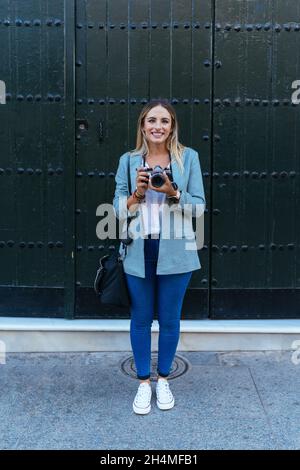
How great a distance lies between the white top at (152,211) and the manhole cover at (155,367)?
Result: 3.59ft

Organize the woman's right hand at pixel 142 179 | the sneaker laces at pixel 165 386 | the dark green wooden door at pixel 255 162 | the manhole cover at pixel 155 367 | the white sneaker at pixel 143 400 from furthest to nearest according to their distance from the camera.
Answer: the dark green wooden door at pixel 255 162
the manhole cover at pixel 155 367
the sneaker laces at pixel 165 386
the white sneaker at pixel 143 400
the woman's right hand at pixel 142 179

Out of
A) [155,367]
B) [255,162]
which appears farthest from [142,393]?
[255,162]

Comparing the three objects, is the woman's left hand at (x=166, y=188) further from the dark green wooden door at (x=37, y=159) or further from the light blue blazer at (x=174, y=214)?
the dark green wooden door at (x=37, y=159)

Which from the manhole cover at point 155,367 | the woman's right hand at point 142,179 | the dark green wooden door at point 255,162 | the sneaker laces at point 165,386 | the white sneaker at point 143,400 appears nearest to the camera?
the woman's right hand at point 142,179

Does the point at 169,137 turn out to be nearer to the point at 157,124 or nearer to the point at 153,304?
the point at 157,124

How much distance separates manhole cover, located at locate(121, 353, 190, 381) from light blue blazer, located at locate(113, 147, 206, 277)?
924 mm

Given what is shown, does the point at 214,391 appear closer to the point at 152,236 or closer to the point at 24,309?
the point at 152,236

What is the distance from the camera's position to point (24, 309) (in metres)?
4.25

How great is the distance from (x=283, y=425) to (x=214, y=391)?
1.78 feet

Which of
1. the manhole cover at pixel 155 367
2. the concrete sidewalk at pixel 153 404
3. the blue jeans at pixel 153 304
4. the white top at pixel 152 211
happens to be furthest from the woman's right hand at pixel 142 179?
the manhole cover at pixel 155 367

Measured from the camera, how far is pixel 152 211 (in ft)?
10.4

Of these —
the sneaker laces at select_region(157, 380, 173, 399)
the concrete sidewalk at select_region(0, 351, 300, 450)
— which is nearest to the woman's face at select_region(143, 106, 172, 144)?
the sneaker laces at select_region(157, 380, 173, 399)

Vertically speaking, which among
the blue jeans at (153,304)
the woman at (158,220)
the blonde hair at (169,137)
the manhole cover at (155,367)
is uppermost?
the blonde hair at (169,137)

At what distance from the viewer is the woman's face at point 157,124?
10.2 ft
